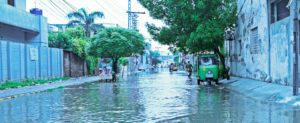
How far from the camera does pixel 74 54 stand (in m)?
47.4

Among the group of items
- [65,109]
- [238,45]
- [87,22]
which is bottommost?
[65,109]

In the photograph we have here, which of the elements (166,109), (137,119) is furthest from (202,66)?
(137,119)

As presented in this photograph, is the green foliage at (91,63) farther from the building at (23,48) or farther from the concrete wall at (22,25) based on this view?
the concrete wall at (22,25)

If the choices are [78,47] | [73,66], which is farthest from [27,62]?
[78,47]

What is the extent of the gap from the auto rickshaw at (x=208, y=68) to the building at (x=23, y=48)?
13.3m

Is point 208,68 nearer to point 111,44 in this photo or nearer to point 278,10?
point 278,10

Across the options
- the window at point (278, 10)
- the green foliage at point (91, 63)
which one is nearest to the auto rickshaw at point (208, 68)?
the window at point (278, 10)

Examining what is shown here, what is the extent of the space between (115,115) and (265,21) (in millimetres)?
15045

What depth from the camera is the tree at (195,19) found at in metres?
29.9

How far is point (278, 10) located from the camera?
23.3 meters

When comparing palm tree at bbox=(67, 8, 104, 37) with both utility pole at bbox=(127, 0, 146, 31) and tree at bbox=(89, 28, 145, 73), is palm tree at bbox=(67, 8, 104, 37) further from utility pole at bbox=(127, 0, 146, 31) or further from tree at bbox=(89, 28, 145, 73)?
tree at bbox=(89, 28, 145, 73)

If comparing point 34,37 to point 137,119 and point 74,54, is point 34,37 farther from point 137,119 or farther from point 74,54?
point 137,119

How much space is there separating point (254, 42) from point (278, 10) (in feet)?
17.6

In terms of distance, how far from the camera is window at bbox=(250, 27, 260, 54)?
27.4 meters
